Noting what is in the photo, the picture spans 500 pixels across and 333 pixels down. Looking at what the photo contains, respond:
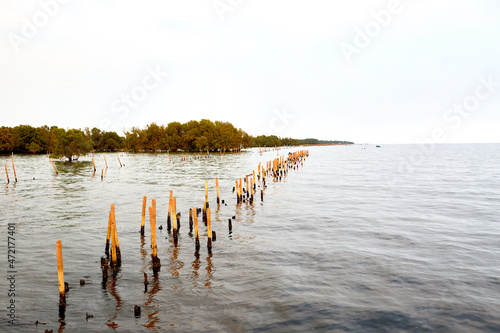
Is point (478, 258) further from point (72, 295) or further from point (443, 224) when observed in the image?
point (72, 295)

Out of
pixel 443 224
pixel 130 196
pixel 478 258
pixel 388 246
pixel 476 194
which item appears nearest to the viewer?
pixel 478 258

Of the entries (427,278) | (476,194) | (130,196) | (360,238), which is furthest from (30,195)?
(476,194)

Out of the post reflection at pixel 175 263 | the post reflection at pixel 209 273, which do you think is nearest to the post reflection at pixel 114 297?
the post reflection at pixel 175 263

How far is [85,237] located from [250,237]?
870 cm

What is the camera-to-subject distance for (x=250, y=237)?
18000 mm

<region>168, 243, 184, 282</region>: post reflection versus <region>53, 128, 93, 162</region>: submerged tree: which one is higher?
<region>53, 128, 93, 162</region>: submerged tree

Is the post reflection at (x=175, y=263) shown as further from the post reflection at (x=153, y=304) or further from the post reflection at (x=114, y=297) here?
the post reflection at (x=114, y=297)

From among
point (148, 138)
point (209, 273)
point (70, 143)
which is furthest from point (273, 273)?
point (148, 138)

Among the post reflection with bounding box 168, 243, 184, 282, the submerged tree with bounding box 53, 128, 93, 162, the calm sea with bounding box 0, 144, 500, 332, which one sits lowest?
the calm sea with bounding box 0, 144, 500, 332

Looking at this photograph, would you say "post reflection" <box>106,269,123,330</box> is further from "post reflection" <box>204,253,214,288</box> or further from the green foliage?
the green foliage

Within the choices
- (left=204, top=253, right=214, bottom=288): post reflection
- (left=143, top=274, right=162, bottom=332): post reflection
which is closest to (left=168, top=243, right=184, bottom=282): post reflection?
(left=143, top=274, right=162, bottom=332): post reflection

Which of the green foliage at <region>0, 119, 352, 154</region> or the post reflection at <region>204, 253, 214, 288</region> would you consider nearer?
the post reflection at <region>204, 253, 214, 288</region>

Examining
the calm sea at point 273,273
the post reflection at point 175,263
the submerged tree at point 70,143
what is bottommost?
the calm sea at point 273,273

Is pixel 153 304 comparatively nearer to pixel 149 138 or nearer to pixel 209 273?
pixel 209 273
